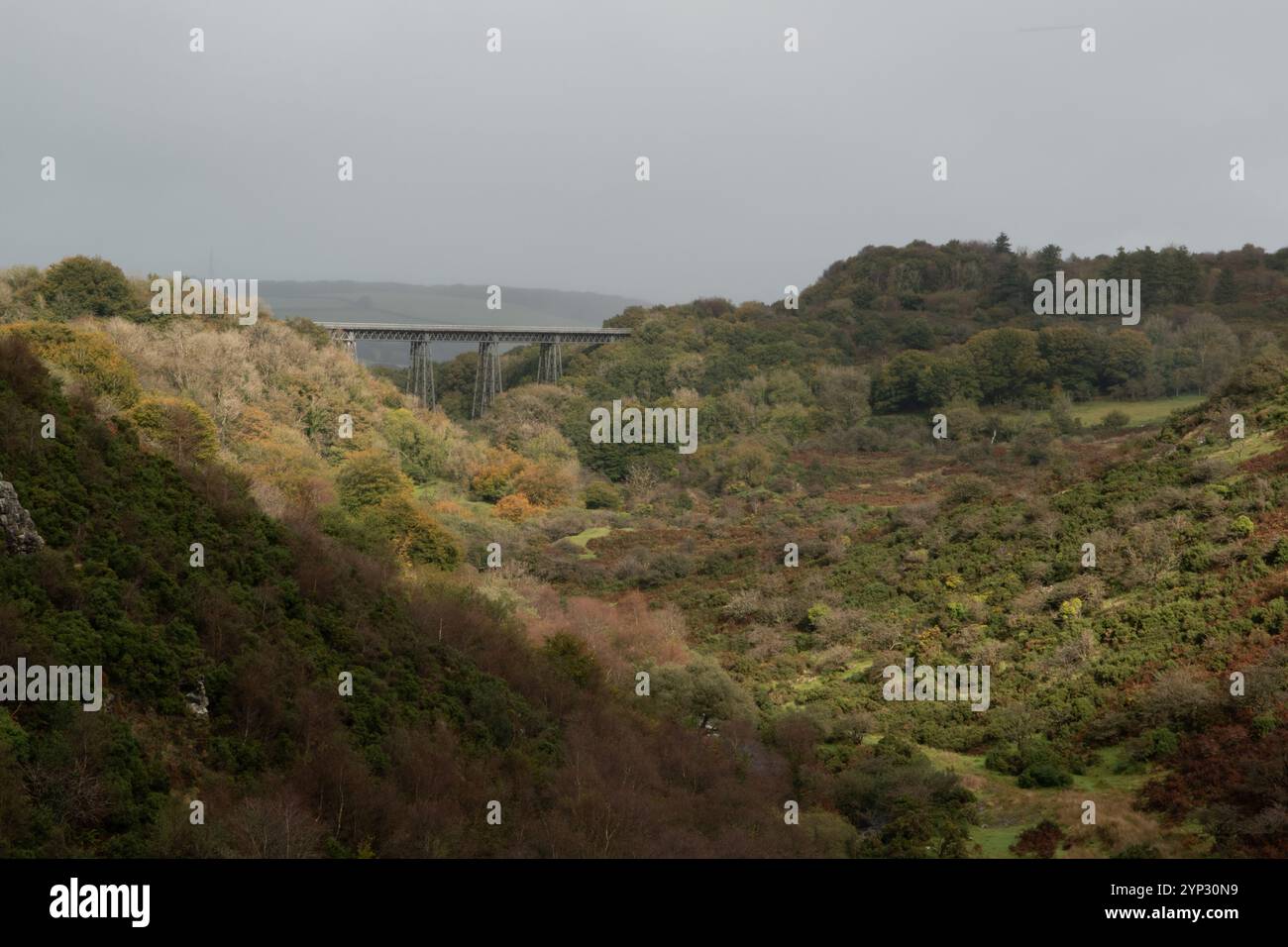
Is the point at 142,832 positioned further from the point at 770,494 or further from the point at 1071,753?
the point at 770,494

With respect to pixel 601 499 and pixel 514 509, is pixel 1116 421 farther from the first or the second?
pixel 514 509

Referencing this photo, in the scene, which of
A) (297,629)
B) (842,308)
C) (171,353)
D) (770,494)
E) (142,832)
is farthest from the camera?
(842,308)

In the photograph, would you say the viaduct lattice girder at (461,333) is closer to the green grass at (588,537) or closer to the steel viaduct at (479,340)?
the steel viaduct at (479,340)

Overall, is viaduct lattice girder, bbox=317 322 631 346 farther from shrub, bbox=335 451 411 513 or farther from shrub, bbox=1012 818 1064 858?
shrub, bbox=1012 818 1064 858

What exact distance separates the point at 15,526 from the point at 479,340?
5738 cm

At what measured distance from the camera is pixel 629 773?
18828mm

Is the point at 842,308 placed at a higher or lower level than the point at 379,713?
higher

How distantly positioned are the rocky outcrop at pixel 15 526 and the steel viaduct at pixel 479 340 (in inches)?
1790

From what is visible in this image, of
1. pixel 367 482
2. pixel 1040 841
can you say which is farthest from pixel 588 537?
pixel 1040 841

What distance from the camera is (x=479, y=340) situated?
72.8 m
